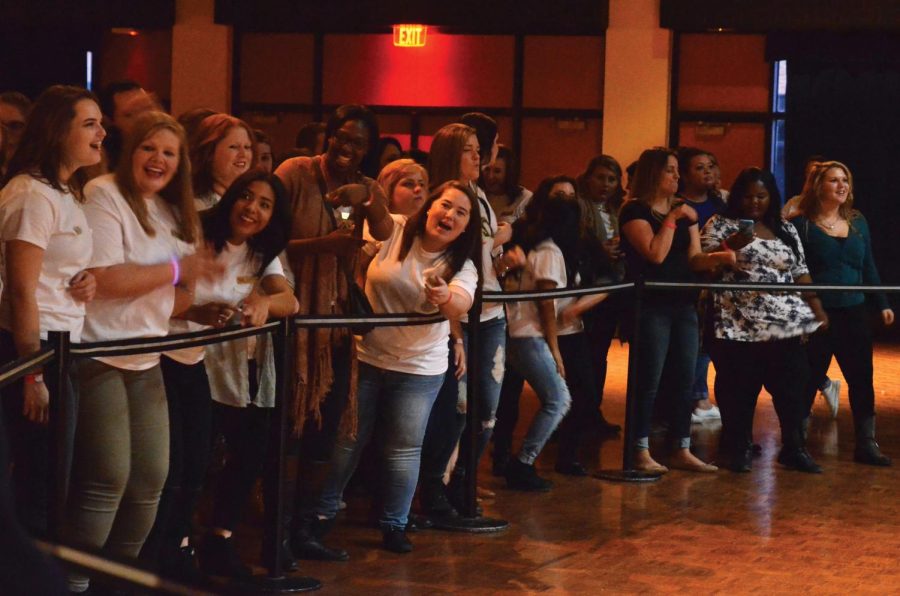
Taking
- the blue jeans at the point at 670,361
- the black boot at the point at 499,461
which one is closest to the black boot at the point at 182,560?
the black boot at the point at 499,461

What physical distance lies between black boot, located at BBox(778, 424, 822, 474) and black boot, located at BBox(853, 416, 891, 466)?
1.28 feet

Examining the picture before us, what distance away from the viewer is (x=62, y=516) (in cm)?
489

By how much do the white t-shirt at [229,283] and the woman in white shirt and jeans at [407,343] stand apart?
740 millimetres

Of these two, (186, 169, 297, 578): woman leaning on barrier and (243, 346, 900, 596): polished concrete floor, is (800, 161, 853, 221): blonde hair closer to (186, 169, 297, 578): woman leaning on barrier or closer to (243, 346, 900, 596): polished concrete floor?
(243, 346, 900, 596): polished concrete floor

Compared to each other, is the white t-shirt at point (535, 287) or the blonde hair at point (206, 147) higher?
the blonde hair at point (206, 147)

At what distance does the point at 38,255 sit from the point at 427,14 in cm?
1241

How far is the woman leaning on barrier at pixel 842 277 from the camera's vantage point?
30.3 ft

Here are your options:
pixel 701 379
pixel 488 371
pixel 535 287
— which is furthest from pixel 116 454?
pixel 701 379

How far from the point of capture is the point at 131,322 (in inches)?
208

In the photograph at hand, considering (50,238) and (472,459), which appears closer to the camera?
(50,238)

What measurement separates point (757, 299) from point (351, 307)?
3175 millimetres

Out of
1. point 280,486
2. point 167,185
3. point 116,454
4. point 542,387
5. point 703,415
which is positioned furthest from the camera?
point 703,415

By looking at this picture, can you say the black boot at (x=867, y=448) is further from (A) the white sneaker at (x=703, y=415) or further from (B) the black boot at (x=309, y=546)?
(B) the black boot at (x=309, y=546)

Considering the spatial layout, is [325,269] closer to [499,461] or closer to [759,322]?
[499,461]
